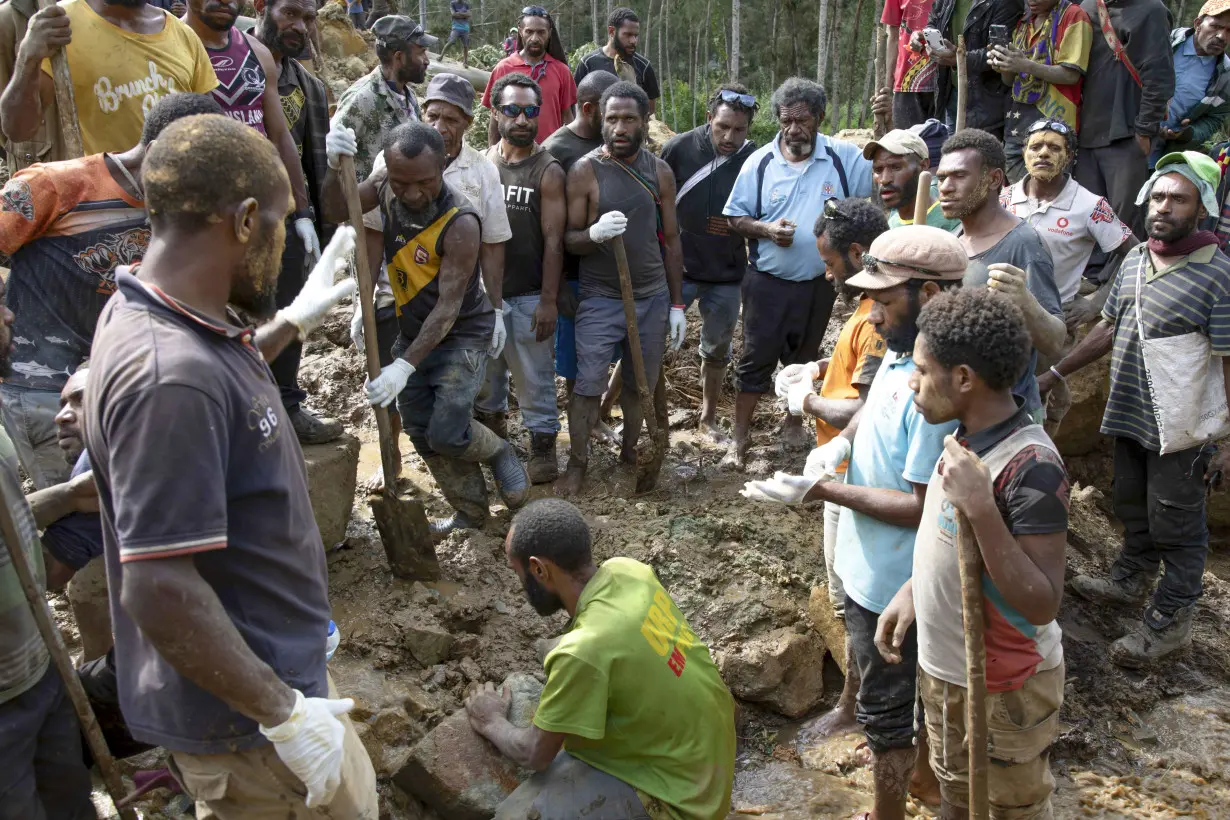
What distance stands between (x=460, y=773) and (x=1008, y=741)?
1.84m

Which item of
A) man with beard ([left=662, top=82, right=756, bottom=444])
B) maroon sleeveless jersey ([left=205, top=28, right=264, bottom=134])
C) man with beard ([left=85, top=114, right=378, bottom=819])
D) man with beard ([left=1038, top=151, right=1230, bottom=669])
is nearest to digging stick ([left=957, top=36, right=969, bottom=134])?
man with beard ([left=662, top=82, right=756, bottom=444])

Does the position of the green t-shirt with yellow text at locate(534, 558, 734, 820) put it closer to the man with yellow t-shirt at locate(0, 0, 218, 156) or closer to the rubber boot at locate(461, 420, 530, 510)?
the rubber boot at locate(461, 420, 530, 510)

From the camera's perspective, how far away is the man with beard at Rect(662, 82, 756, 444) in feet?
19.8

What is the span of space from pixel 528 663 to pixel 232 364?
2.76m

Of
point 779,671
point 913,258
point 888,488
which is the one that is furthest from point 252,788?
point 779,671

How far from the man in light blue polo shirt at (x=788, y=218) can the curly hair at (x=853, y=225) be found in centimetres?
155

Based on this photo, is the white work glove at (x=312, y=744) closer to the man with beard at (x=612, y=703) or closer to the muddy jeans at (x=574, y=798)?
the man with beard at (x=612, y=703)

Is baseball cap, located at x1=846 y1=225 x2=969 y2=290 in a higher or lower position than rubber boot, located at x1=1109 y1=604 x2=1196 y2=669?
higher

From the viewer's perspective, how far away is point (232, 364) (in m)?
1.98

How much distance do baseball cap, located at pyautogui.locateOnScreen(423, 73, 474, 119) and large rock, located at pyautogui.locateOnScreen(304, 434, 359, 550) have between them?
1.90 metres

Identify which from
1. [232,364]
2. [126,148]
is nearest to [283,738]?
[232,364]

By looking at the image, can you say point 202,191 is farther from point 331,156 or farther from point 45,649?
point 331,156

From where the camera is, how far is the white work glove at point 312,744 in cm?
203

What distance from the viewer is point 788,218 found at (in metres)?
5.61
